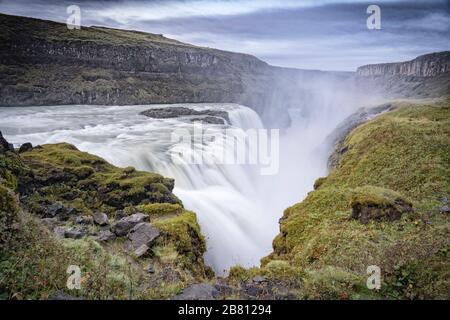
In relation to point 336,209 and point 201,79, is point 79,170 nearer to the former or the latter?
point 336,209

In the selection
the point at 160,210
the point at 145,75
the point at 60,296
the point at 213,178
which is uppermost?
the point at 145,75

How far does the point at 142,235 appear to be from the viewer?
35.6 feet

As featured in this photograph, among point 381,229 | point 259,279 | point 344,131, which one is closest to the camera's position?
point 259,279

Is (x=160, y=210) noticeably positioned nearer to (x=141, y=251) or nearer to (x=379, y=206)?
(x=141, y=251)

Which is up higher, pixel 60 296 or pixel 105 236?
pixel 60 296

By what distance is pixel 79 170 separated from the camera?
18.7m

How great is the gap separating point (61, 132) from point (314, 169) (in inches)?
1334

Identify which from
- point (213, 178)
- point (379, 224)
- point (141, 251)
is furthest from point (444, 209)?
point (213, 178)

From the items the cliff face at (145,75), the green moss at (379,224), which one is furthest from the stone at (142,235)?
the cliff face at (145,75)

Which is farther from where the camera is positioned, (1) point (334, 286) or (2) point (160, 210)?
(2) point (160, 210)

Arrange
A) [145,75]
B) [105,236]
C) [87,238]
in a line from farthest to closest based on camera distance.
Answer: [145,75]
[105,236]
[87,238]

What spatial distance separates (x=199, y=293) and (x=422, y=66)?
156 meters

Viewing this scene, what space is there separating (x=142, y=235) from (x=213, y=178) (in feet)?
69.5

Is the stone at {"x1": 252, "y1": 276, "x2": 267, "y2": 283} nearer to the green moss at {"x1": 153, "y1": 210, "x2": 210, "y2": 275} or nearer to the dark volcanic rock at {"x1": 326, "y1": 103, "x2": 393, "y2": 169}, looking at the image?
the green moss at {"x1": 153, "y1": 210, "x2": 210, "y2": 275}
